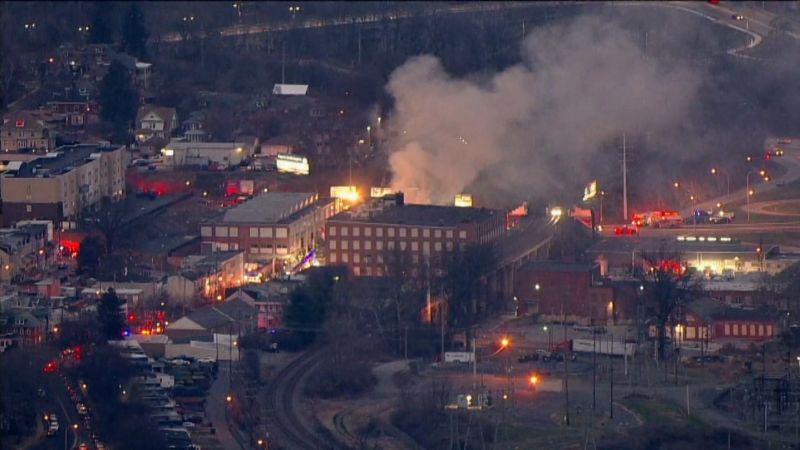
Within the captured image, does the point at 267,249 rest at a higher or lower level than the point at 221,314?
higher

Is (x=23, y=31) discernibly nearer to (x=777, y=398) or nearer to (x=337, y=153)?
(x=337, y=153)

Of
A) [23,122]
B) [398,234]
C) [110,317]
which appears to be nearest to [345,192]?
[398,234]

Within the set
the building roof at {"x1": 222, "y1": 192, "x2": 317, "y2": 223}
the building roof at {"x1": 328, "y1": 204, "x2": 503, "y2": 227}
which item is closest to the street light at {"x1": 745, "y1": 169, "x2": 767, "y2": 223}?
the building roof at {"x1": 328, "y1": 204, "x2": 503, "y2": 227}

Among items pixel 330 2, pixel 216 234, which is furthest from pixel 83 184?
pixel 330 2

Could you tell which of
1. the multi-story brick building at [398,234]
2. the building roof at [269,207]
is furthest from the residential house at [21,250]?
the multi-story brick building at [398,234]

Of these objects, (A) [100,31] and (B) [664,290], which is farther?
(A) [100,31]

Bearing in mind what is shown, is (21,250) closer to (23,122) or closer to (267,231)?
(267,231)

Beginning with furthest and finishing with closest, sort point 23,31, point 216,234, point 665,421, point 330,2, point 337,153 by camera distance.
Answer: point 330,2, point 23,31, point 337,153, point 216,234, point 665,421
